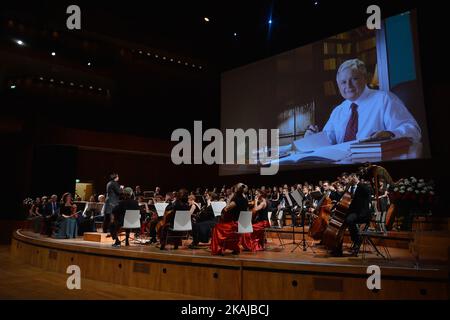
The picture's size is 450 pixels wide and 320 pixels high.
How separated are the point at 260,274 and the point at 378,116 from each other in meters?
6.11

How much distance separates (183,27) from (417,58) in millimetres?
8039

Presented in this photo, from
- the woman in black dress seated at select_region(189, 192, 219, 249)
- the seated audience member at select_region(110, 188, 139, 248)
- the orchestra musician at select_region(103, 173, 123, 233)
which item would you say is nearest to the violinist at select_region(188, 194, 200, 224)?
the woman in black dress seated at select_region(189, 192, 219, 249)

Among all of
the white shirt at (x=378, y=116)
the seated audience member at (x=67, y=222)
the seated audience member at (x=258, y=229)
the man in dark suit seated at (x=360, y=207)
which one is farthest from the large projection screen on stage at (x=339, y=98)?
the seated audience member at (x=67, y=222)

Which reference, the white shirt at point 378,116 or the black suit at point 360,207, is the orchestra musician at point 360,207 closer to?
the black suit at point 360,207

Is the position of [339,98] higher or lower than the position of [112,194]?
higher

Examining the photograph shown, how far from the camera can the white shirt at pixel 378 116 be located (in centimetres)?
828

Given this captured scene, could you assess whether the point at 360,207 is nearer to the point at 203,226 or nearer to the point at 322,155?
the point at 203,226

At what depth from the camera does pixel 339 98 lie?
381 inches

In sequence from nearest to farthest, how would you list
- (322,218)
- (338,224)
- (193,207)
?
(338,224)
(322,218)
(193,207)

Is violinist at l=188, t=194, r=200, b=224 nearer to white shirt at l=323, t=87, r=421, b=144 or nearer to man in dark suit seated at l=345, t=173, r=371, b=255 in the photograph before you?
man in dark suit seated at l=345, t=173, r=371, b=255

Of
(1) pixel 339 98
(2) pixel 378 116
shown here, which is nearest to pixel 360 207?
(2) pixel 378 116
